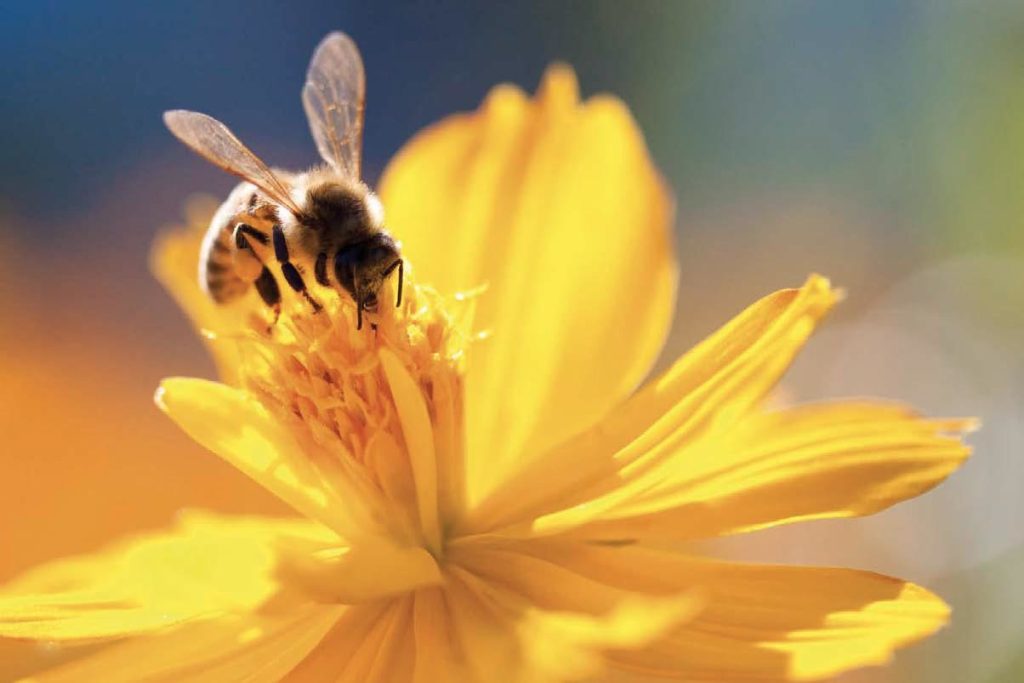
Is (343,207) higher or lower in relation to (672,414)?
higher

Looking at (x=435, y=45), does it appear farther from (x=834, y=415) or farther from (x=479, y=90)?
(x=834, y=415)

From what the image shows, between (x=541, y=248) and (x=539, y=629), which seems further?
(x=541, y=248)

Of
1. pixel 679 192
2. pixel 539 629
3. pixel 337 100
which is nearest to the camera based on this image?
pixel 539 629

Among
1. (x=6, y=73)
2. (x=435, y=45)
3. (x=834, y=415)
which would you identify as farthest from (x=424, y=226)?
(x=6, y=73)

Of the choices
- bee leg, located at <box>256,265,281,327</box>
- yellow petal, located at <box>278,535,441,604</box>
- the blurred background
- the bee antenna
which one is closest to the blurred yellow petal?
yellow petal, located at <box>278,535,441,604</box>

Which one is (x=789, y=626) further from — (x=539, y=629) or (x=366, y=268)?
(x=366, y=268)

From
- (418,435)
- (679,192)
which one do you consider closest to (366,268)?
(418,435)

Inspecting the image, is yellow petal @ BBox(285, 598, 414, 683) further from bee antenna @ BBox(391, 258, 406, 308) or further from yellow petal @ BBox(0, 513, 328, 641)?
bee antenna @ BBox(391, 258, 406, 308)
